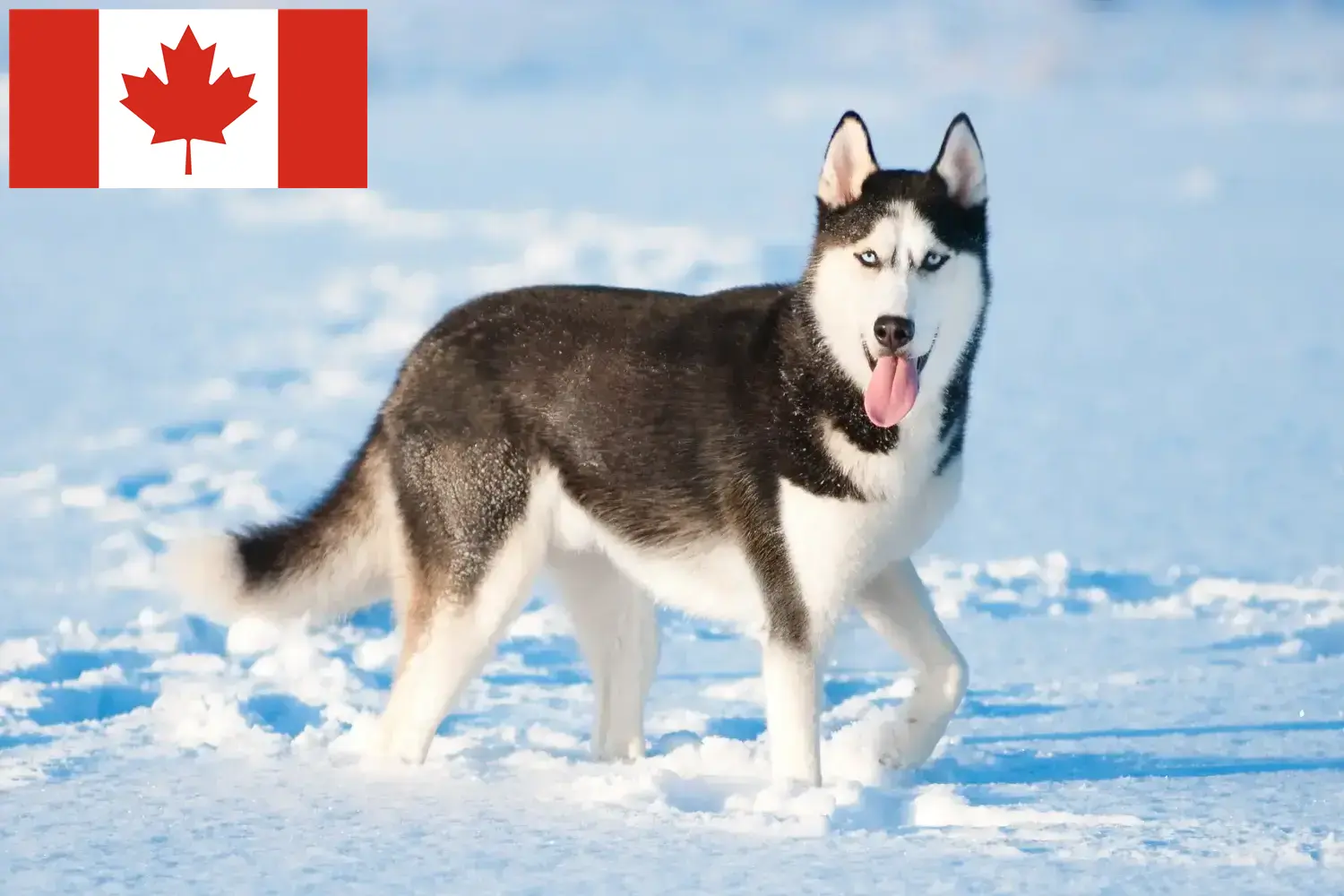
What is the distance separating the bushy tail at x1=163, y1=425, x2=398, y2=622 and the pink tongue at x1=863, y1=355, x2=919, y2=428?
4.84 ft

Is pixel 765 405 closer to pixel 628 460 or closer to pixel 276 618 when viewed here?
pixel 628 460

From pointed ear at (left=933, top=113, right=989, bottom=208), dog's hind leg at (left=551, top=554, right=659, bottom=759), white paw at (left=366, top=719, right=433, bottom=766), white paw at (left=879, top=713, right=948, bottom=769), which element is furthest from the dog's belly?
pointed ear at (left=933, top=113, right=989, bottom=208)

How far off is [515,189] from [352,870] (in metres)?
16.1

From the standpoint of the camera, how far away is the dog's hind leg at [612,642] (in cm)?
496

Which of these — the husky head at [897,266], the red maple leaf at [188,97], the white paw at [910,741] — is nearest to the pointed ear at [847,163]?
the husky head at [897,266]

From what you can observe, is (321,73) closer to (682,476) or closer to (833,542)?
(682,476)

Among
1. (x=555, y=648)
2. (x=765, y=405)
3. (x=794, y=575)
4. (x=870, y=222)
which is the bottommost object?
(x=555, y=648)

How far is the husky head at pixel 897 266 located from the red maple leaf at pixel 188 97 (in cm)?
658

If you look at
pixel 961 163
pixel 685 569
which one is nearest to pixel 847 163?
pixel 961 163

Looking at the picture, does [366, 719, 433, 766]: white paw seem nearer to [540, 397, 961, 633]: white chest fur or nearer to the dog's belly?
the dog's belly

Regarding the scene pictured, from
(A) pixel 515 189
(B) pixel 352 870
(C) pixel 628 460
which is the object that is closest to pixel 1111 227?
(A) pixel 515 189

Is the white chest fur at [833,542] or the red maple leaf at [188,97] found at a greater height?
the red maple leaf at [188,97]

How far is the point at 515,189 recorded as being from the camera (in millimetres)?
19219

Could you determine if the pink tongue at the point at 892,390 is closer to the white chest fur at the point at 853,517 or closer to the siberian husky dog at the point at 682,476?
the siberian husky dog at the point at 682,476
